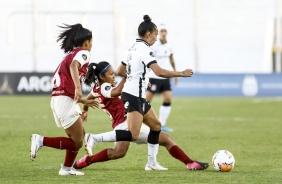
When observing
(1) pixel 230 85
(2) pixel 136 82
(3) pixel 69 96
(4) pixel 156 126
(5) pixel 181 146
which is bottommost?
(5) pixel 181 146

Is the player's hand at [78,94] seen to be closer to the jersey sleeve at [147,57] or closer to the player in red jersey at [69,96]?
the player in red jersey at [69,96]

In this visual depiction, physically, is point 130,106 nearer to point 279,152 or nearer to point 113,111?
point 113,111

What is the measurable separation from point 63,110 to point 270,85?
24.8m

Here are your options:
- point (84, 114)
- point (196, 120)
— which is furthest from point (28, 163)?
point (196, 120)

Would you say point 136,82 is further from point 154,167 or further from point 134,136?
point 154,167

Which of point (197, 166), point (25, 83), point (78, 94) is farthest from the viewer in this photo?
point (25, 83)

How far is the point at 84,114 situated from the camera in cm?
1123

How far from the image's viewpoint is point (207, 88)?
34.9 meters

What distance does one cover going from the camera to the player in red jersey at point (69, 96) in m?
10.5

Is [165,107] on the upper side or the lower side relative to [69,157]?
upper

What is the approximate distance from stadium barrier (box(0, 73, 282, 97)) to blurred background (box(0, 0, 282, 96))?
2.74m

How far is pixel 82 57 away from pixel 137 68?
2.68 feet

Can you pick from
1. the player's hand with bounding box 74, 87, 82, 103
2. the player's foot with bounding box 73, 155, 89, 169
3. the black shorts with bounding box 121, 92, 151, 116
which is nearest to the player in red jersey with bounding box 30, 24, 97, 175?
the player's hand with bounding box 74, 87, 82, 103

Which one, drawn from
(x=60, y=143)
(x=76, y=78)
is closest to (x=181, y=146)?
(x=60, y=143)
